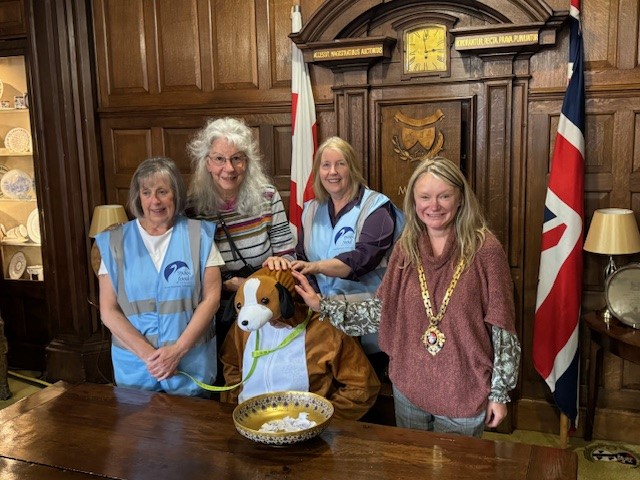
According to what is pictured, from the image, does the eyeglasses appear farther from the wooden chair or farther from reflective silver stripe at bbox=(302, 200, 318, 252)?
the wooden chair

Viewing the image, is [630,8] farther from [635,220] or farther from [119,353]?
[119,353]

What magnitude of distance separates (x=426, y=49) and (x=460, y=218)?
1.60 metres

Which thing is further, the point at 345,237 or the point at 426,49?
the point at 426,49

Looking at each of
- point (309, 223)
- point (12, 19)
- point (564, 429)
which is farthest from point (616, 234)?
point (12, 19)

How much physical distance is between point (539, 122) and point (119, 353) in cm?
218

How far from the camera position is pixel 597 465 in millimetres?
2961

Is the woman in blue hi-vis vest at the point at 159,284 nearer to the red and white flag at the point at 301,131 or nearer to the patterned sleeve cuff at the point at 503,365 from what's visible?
the patterned sleeve cuff at the point at 503,365

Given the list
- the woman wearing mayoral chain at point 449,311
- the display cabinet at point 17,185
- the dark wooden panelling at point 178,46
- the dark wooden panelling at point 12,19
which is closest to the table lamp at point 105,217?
the display cabinet at point 17,185

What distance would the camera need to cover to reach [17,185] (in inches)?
165

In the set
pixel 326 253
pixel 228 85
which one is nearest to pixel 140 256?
pixel 326 253

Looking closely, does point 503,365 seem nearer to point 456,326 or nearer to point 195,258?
point 456,326

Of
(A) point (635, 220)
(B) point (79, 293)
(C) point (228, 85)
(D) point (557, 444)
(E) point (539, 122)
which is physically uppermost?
(C) point (228, 85)

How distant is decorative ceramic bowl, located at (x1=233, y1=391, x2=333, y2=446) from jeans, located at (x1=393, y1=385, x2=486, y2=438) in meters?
0.27

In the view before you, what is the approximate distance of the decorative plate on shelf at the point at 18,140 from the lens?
4160 mm
